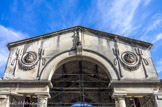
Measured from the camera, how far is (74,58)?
530 inches

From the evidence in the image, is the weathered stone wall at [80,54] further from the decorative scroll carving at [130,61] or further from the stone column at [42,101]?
the stone column at [42,101]

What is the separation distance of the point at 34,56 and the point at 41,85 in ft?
8.79

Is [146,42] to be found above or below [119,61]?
above

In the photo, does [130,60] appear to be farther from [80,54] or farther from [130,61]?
[80,54]

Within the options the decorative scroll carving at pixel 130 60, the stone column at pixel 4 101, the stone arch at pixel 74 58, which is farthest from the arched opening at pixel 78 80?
the stone column at pixel 4 101

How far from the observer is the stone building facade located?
11.8 m

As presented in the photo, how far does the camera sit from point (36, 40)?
1409cm

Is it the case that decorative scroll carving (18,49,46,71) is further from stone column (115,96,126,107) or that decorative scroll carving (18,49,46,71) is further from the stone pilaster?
stone column (115,96,126,107)

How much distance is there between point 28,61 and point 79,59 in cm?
415

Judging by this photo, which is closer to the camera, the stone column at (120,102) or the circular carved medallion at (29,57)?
the stone column at (120,102)

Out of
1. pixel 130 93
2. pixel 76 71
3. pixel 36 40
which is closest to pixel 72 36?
pixel 36 40

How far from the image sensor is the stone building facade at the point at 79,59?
1175 cm

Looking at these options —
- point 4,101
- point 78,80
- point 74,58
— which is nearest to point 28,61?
point 4,101

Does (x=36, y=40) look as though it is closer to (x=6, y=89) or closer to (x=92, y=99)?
(x=6, y=89)
